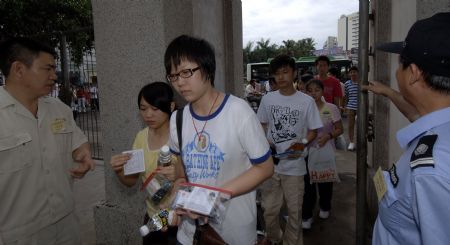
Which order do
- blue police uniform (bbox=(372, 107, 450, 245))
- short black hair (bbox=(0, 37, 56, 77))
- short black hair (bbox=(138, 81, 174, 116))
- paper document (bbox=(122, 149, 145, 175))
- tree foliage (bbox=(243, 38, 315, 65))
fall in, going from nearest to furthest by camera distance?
1. blue police uniform (bbox=(372, 107, 450, 245))
2. paper document (bbox=(122, 149, 145, 175))
3. short black hair (bbox=(0, 37, 56, 77))
4. short black hair (bbox=(138, 81, 174, 116))
5. tree foliage (bbox=(243, 38, 315, 65))

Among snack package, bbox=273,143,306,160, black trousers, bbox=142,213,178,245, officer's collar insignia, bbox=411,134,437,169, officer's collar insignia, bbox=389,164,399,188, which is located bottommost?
black trousers, bbox=142,213,178,245

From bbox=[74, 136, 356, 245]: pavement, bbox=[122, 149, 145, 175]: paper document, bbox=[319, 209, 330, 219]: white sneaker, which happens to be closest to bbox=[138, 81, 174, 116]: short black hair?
bbox=[122, 149, 145, 175]: paper document

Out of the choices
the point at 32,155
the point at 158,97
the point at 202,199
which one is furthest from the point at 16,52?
the point at 202,199

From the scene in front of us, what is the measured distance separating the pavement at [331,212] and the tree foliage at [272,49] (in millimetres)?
50917

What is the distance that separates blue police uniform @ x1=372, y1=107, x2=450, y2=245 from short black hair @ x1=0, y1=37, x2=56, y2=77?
2.27 m

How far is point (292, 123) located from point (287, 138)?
0.53ft

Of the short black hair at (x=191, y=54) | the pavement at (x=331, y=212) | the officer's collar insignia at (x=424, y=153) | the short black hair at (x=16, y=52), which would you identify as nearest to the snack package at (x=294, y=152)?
the pavement at (x=331, y=212)

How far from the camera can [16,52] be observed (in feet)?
7.47

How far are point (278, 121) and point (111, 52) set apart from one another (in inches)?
71.7

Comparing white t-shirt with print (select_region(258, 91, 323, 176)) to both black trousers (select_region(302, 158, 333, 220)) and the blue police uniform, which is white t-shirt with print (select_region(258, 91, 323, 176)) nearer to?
black trousers (select_region(302, 158, 333, 220))

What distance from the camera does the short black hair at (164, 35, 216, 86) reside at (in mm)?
1768

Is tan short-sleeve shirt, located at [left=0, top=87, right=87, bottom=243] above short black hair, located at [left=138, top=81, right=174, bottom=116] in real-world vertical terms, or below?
below

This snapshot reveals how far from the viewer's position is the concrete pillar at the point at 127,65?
10.5 ft

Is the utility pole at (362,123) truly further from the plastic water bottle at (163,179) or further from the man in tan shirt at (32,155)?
the man in tan shirt at (32,155)
